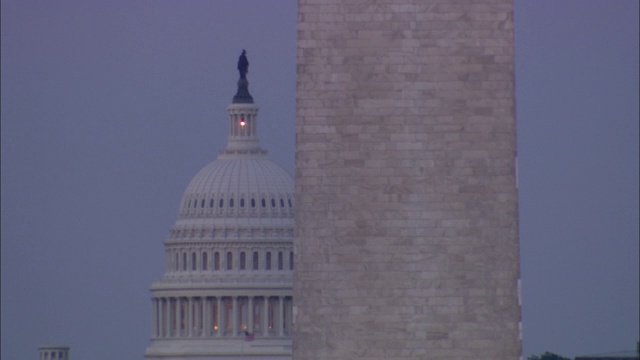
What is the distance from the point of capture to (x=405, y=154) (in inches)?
2908

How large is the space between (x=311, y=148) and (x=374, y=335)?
19.9 feet

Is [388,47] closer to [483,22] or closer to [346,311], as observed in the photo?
[483,22]

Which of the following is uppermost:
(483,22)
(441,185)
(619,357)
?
(483,22)

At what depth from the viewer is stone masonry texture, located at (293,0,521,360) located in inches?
2904

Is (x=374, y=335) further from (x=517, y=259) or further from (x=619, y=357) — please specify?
(x=619, y=357)

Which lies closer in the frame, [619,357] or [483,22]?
[483,22]

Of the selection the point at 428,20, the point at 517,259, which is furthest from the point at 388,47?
the point at 517,259

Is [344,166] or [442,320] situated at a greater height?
[344,166]

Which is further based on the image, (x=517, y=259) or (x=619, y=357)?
(x=619, y=357)

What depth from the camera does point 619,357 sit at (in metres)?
90.0

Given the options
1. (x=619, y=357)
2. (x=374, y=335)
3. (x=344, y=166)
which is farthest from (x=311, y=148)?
(x=619, y=357)

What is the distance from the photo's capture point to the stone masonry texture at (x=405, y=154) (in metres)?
73.8

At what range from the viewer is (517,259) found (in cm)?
7394

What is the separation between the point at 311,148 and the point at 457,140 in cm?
451
